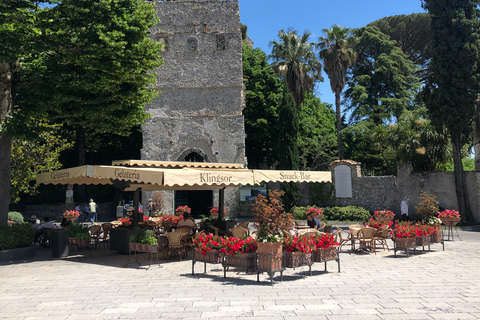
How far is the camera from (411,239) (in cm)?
1164

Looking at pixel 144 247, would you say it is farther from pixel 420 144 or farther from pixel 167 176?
pixel 420 144

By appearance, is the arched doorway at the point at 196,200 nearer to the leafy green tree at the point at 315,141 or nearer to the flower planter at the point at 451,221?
the leafy green tree at the point at 315,141

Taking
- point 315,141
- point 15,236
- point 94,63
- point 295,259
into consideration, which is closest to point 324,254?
point 295,259

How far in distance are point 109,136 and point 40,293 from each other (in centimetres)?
2512

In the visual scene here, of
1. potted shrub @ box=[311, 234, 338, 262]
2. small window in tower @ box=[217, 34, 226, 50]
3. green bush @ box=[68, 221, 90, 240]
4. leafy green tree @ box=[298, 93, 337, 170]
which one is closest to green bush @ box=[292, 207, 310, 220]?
small window in tower @ box=[217, 34, 226, 50]

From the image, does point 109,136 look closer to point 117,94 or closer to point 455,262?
point 117,94

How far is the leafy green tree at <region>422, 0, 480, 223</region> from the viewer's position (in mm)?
20578

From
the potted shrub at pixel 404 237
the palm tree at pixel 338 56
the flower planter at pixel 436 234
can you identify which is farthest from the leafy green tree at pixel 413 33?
the potted shrub at pixel 404 237

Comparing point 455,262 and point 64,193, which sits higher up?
point 64,193

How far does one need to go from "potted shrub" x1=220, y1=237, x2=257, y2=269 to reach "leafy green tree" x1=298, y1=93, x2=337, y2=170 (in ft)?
88.4

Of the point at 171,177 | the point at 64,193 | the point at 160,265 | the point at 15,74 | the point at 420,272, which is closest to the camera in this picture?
the point at 420,272

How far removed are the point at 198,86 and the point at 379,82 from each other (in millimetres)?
20776

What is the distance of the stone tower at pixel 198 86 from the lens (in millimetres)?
25703

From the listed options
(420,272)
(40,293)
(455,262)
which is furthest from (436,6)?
(40,293)
